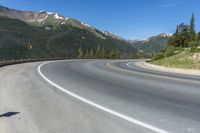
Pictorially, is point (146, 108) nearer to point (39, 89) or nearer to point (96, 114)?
point (96, 114)

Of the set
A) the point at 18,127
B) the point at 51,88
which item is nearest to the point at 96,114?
the point at 18,127

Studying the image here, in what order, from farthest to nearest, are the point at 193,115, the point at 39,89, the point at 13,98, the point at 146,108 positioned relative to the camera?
the point at 39,89 < the point at 13,98 < the point at 146,108 < the point at 193,115

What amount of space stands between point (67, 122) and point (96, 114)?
36.1 inches

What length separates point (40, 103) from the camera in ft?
29.1

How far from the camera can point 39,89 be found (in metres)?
11.8

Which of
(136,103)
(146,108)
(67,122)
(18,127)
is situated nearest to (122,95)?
(136,103)

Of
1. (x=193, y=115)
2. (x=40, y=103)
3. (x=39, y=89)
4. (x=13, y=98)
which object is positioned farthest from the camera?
(x=39, y=89)

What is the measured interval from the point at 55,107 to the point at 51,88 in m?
3.76

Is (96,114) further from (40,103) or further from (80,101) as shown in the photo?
(40,103)

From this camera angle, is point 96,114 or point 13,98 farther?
point 13,98

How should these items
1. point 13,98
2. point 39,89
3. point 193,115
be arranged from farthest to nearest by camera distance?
1. point 39,89
2. point 13,98
3. point 193,115

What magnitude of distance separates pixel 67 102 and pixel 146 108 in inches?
100

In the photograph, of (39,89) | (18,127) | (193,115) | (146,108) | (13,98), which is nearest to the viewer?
(18,127)

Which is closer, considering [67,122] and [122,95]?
[67,122]
